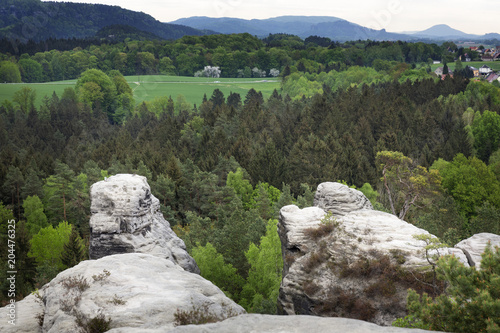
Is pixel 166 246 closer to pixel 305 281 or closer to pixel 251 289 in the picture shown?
pixel 251 289

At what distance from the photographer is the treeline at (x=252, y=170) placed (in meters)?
48.0

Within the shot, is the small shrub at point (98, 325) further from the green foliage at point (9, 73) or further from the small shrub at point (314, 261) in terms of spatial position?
the green foliage at point (9, 73)

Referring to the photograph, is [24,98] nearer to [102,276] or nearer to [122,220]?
[122,220]

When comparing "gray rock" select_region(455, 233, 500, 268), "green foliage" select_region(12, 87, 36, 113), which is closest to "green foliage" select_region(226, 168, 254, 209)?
"gray rock" select_region(455, 233, 500, 268)

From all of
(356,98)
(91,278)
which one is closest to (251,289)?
(91,278)

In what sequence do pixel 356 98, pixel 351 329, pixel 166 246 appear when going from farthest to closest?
pixel 356 98, pixel 166 246, pixel 351 329

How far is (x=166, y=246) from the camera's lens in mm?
33344

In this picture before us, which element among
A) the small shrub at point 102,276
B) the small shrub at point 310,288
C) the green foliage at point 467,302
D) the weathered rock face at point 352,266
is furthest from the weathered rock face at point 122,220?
the green foliage at point 467,302

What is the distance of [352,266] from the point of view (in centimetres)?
2528

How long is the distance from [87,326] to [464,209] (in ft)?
206

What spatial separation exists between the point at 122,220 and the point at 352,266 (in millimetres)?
16274

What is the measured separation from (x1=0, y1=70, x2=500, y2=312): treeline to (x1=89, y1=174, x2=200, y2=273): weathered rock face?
9305 millimetres

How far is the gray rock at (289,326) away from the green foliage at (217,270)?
24896 millimetres

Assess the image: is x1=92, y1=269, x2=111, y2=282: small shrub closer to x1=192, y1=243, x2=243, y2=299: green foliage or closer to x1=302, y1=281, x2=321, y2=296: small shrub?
x1=302, y1=281, x2=321, y2=296: small shrub
